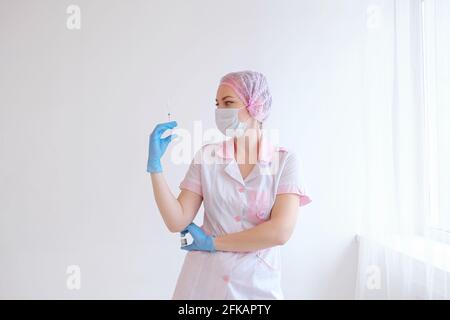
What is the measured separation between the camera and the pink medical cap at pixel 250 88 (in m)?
1.47

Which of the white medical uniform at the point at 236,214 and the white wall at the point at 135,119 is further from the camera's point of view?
the white wall at the point at 135,119

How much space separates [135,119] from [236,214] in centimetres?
122

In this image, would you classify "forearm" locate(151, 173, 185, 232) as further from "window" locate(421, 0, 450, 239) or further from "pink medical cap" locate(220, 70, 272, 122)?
"window" locate(421, 0, 450, 239)

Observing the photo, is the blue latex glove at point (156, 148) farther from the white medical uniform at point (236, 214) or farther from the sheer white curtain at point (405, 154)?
the sheer white curtain at point (405, 154)

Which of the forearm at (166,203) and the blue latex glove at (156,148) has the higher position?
the blue latex glove at (156,148)

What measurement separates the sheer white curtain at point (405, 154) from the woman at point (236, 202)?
0.68m

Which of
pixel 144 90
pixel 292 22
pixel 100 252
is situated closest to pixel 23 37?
pixel 144 90

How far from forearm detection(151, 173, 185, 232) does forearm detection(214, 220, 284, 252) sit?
0.14 m

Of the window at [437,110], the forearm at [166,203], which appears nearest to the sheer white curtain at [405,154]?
the window at [437,110]

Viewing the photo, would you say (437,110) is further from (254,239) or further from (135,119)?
(135,119)

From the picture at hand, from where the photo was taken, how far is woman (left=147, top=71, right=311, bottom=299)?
4.50ft

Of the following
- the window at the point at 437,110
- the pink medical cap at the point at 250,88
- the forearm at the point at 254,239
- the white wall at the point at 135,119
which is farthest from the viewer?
the white wall at the point at 135,119

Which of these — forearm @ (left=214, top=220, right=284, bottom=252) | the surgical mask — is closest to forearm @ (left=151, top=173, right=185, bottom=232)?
forearm @ (left=214, top=220, right=284, bottom=252)
